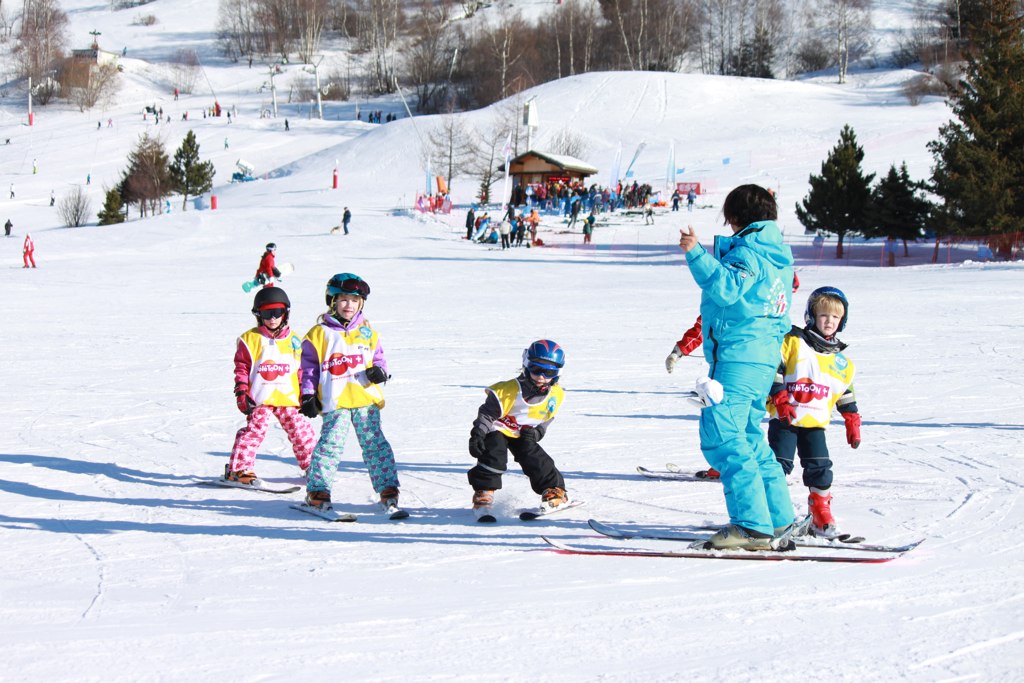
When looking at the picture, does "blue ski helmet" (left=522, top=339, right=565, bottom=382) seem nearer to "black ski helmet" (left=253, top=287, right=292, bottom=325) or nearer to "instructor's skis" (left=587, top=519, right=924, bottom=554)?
"instructor's skis" (left=587, top=519, right=924, bottom=554)

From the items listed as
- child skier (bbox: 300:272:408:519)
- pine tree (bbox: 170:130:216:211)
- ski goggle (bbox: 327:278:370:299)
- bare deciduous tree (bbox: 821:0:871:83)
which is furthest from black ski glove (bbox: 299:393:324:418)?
bare deciduous tree (bbox: 821:0:871:83)

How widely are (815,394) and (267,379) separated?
332 centimetres

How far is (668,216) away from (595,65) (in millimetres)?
55118

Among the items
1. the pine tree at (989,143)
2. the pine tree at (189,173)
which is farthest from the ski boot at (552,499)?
the pine tree at (189,173)

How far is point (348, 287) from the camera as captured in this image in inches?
218

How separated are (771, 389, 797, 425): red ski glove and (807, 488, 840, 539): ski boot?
1.32 feet

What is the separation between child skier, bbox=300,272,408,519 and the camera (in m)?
5.55

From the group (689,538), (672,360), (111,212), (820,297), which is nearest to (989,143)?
(672,360)

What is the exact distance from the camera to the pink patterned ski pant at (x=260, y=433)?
6.39 m

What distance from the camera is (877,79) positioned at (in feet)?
258

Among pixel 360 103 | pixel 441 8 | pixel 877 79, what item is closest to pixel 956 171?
pixel 877 79

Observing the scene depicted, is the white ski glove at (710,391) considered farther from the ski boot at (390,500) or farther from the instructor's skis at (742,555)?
the ski boot at (390,500)

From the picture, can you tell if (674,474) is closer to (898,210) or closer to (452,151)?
(898,210)

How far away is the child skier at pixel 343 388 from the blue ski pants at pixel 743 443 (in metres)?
1.88
